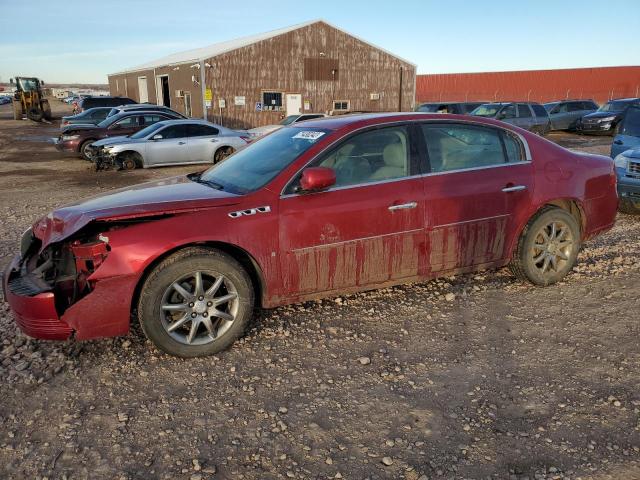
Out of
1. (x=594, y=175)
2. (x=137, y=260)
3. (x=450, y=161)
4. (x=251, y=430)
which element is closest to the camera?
(x=251, y=430)

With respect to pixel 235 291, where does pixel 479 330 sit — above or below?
below

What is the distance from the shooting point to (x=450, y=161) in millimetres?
4422

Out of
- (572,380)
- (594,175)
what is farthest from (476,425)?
(594,175)

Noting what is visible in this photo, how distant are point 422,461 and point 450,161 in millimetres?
2584

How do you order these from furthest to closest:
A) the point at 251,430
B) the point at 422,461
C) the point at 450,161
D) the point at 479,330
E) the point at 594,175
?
the point at 594,175 → the point at 450,161 → the point at 479,330 → the point at 251,430 → the point at 422,461

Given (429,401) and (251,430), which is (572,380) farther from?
(251,430)

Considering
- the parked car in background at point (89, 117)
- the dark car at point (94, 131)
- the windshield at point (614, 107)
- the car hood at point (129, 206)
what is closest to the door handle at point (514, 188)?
the car hood at point (129, 206)

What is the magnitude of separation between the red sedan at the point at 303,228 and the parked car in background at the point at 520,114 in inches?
592

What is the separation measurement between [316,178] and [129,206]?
1320mm

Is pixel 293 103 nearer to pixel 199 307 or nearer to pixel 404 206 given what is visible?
pixel 404 206

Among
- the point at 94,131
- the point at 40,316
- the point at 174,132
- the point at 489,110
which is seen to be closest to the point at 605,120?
the point at 489,110

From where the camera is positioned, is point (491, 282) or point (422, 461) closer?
point (422, 461)

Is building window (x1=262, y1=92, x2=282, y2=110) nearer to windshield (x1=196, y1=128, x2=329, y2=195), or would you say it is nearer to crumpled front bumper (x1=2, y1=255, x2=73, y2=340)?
windshield (x1=196, y1=128, x2=329, y2=195)

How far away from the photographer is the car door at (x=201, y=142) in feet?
47.1
